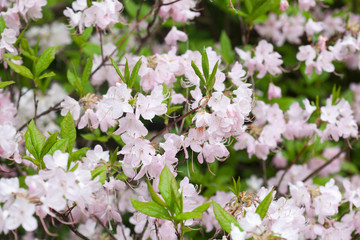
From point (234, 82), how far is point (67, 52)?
1.73m

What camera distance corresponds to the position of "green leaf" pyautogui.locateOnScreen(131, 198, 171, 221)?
1.41m

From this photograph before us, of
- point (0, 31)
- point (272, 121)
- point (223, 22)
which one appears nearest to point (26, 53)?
point (0, 31)

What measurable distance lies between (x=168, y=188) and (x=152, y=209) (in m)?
0.08

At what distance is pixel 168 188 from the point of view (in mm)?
1428

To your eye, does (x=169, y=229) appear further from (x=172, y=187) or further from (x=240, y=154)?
(x=240, y=154)

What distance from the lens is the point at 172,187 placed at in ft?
4.57

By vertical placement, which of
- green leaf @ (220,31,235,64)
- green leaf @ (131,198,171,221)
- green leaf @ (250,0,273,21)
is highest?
green leaf @ (250,0,273,21)

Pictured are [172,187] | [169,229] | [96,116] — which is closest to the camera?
[172,187]

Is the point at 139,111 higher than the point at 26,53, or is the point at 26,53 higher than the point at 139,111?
the point at 139,111

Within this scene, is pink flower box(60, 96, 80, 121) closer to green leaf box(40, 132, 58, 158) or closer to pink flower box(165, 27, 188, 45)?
green leaf box(40, 132, 58, 158)

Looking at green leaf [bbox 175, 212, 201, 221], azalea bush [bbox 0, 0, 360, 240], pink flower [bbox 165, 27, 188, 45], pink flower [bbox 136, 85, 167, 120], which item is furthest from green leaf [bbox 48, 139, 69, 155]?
pink flower [bbox 165, 27, 188, 45]

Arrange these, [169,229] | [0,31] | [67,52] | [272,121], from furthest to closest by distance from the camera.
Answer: [67,52]
[272,121]
[0,31]
[169,229]

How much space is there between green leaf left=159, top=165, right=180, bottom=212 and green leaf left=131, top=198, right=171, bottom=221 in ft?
0.11

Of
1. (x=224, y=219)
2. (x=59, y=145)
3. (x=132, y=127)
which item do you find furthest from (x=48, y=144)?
(x=224, y=219)
